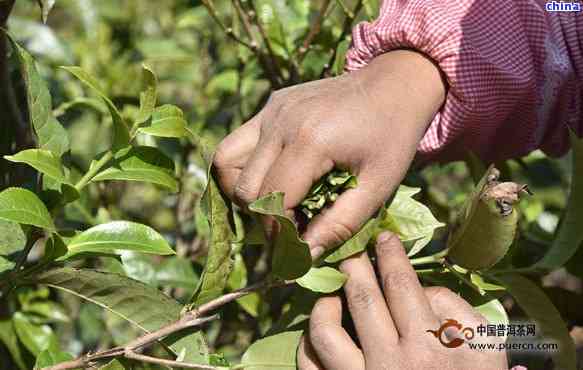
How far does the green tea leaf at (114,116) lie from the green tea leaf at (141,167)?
0.03 meters

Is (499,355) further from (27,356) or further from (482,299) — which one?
(27,356)

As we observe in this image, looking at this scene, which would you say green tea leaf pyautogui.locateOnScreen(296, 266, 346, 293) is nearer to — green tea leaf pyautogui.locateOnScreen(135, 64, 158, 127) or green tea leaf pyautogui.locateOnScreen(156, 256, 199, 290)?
green tea leaf pyautogui.locateOnScreen(135, 64, 158, 127)

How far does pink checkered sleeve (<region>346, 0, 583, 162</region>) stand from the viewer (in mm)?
1319

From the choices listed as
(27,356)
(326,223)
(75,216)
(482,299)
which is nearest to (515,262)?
(482,299)

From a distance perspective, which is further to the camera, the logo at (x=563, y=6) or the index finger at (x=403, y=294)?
the logo at (x=563, y=6)

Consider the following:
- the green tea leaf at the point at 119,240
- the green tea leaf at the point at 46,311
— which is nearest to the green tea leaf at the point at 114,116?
the green tea leaf at the point at 119,240

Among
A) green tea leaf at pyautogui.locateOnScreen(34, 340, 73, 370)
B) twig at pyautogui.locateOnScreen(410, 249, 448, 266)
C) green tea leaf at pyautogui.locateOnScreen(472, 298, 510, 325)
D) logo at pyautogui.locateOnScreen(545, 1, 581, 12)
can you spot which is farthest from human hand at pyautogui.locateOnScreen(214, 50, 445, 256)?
logo at pyautogui.locateOnScreen(545, 1, 581, 12)

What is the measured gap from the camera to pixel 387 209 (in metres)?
1.24

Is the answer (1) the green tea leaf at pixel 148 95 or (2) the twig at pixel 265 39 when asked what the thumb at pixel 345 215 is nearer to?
(1) the green tea leaf at pixel 148 95

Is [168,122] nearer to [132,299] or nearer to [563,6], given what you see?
[132,299]

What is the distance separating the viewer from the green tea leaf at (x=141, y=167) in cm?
112

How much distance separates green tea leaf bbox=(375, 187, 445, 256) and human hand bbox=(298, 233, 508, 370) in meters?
0.05

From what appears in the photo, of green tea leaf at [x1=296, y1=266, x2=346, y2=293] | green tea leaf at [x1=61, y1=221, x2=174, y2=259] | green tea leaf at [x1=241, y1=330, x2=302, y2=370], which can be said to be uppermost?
green tea leaf at [x1=61, y1=221, x2=174, y2=259]

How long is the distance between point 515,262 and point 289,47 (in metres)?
0.63
